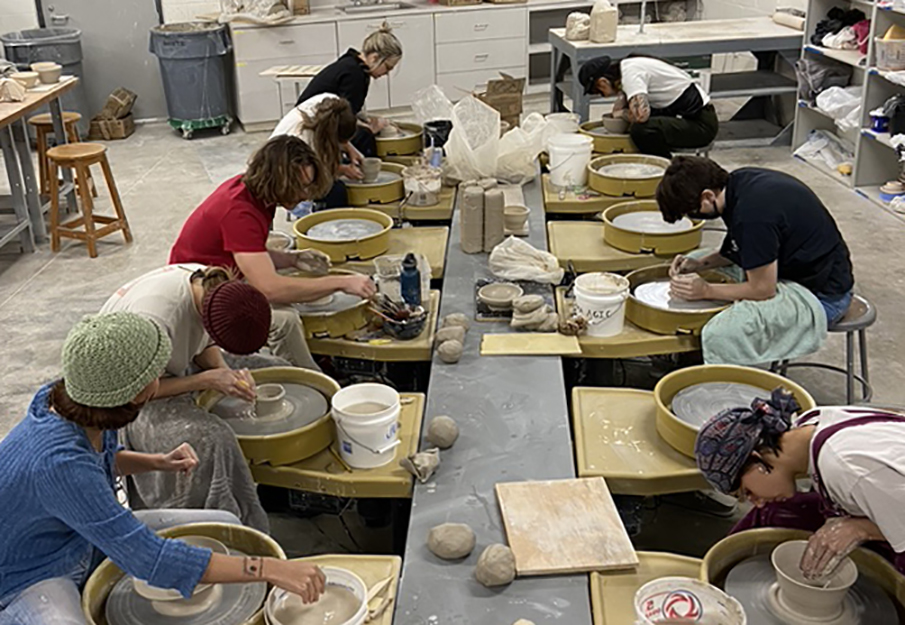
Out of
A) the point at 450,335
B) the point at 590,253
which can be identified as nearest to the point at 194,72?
the point at 590,253

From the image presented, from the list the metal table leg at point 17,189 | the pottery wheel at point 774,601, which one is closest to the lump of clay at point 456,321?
the pottery wheel at point 774,601

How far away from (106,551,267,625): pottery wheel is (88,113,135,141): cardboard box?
6.80 m

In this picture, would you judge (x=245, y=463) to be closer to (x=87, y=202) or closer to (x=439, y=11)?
(x=87, y=202)

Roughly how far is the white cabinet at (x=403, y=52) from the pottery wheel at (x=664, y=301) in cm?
531

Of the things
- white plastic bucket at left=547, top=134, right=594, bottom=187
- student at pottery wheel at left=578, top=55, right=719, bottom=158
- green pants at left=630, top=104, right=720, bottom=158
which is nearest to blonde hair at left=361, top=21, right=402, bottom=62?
white plastic bucket at left=547, top=134, right=594, bottom=187

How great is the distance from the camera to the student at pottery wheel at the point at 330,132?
12.6ft

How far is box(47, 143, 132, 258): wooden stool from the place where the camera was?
552 centimetres

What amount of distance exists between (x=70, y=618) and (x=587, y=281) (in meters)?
1.88

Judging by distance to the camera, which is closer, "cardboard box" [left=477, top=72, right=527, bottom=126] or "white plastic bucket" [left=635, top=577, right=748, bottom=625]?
"white plastic bucket" [left=635, top=577, right=748, bottom=625]

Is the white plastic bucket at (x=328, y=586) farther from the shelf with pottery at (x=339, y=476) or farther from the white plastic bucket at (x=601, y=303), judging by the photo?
the white plastic bucket at (x=601, y=303)

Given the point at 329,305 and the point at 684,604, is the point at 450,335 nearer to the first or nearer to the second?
the point at 329,305

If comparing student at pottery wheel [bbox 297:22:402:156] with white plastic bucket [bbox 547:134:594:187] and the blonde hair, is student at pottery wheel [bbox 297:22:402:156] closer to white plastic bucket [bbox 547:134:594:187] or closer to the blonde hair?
the blonde hair

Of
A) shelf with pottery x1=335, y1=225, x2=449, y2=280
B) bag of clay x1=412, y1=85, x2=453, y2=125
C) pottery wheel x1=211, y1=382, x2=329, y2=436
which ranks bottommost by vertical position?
pottery wheel x1=211, y1=382, x2=329, y2=436

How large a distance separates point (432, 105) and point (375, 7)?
11.8 ft
